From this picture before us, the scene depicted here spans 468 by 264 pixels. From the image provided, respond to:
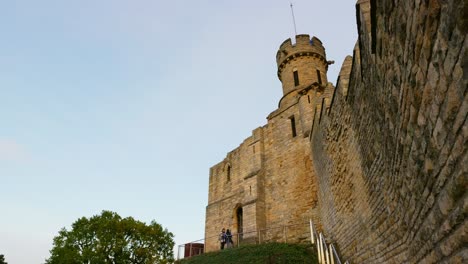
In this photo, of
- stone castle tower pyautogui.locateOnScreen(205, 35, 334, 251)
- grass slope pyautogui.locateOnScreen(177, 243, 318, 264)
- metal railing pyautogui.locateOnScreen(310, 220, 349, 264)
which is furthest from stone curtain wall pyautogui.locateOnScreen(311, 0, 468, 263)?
stone castle tower pyautogui.locateOnScreen(205, 35, 334, 251)

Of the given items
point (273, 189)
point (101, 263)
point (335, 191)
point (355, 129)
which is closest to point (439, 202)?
point (355, 129)

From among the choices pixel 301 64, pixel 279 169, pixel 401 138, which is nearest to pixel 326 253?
pixel 401 138

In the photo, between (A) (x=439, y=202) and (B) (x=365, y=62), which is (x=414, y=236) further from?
(B) (x=365, y=62)

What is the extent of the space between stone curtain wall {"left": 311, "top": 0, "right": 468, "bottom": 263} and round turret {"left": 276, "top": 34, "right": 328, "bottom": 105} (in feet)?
47.7

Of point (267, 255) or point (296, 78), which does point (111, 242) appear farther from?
point (296, 78)

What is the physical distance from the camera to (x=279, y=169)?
57.3ft

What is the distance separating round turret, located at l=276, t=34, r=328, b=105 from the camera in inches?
807

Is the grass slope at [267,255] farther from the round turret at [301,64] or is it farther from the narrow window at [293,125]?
the round turret at [301,64]

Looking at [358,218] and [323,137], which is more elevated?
[323,137]

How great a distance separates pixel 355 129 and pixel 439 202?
426 centimetres

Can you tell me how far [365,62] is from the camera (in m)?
4.32

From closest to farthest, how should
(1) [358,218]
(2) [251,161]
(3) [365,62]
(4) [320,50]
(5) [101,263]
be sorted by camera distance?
(3) [365,62]
(1) [358,218]
(5) [101,263]
(2) [251,161]
(4) [320,50]

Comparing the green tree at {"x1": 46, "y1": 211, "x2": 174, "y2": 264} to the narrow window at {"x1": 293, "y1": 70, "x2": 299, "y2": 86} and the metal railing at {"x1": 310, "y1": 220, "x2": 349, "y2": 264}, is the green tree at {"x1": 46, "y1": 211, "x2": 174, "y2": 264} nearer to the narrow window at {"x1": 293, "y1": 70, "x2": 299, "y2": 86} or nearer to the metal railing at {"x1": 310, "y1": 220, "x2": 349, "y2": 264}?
the metal railing at {"x1": 310, "y1": 220, "x2": 349, "y2": 264}

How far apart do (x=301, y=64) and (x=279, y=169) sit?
8055 mm
